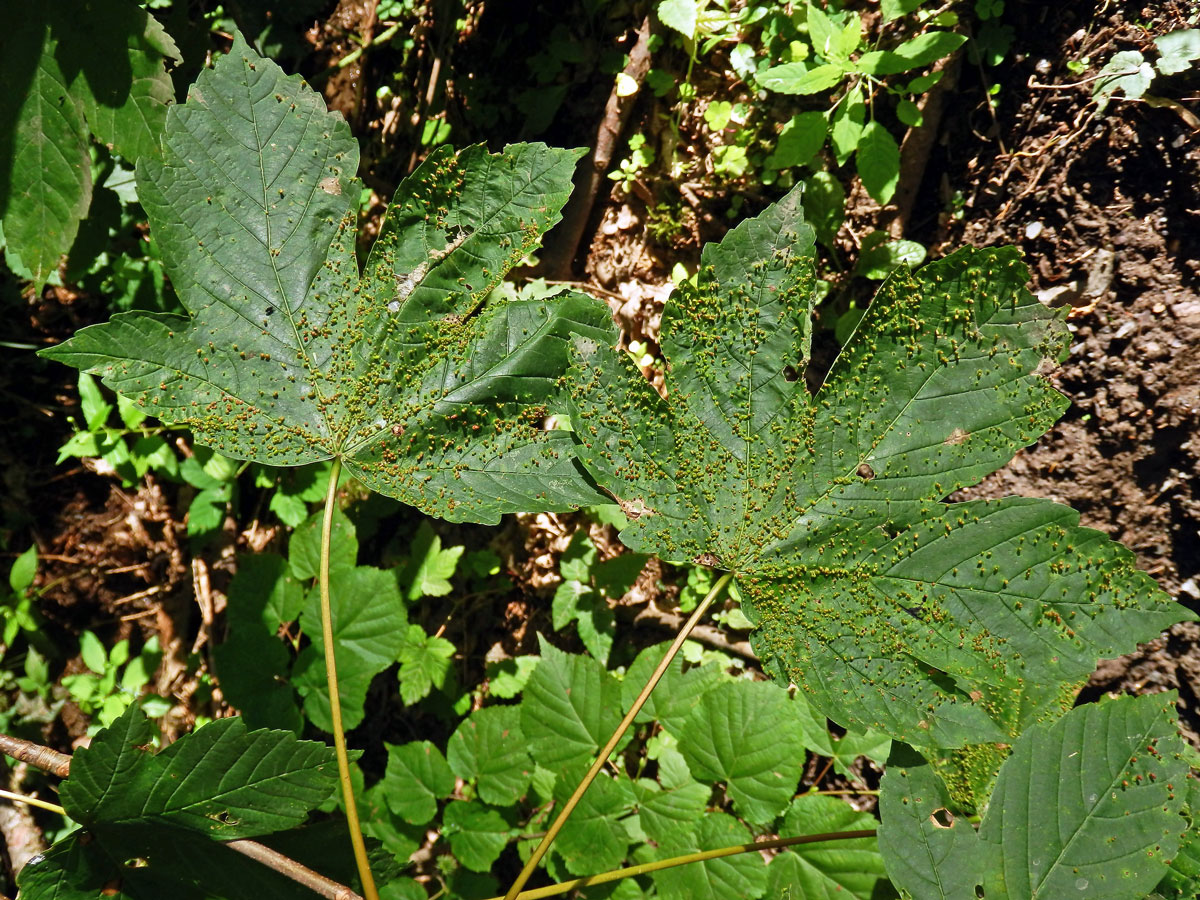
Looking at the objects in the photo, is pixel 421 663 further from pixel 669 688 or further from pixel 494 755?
pixel 669 688

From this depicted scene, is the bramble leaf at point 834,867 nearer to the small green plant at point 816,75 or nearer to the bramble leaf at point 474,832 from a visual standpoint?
the bramble leaf at point 474,832

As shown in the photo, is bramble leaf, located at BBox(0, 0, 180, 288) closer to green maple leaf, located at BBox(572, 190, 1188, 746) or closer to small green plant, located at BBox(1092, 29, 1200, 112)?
green maple leaf, located at BBox(572, 190, 1188, 746)

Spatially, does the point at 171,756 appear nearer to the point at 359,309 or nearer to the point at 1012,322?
the point at 359,309

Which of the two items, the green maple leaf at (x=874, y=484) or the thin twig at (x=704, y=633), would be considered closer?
the green maple leaf at (x=874, y=484)

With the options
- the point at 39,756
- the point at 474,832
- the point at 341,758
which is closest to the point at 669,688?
the point at 474,832

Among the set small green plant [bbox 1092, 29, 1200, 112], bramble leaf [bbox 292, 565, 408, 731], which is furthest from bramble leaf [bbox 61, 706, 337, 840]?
small green plant [bbox 1092, 29, 1200, 112]

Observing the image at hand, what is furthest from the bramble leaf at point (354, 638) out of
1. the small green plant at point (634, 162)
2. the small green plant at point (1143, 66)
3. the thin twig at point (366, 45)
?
the small green plant at point (1143, 66)

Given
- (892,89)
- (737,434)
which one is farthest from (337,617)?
(892,89)
